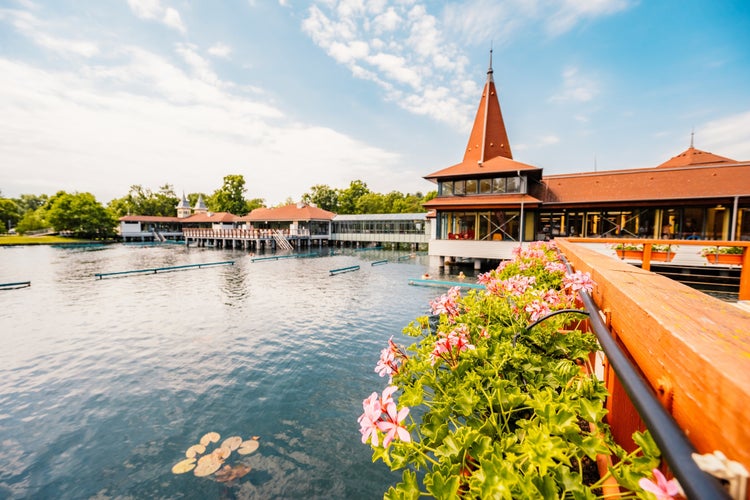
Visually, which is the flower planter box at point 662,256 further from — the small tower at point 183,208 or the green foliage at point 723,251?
the small tower at point 183,208

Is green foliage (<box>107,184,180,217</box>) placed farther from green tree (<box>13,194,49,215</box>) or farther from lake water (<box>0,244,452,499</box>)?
lake water (<box>0,244,452,499</box>)

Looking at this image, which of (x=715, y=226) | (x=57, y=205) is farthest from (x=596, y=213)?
(x=57, y=205)

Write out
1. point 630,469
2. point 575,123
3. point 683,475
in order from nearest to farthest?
point 683,475
point 630,469
point 575,123

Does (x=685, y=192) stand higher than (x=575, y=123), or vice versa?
(x=575, y=123)

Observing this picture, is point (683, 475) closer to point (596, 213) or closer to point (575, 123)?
point (596, 213)

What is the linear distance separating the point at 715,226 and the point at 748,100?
22.0 ft

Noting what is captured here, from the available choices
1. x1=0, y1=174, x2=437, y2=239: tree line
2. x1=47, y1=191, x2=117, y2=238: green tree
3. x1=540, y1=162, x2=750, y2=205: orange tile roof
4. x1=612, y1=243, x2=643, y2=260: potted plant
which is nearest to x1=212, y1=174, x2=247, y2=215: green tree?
x1=0, y1=174, x2=437, y2=239: tree line

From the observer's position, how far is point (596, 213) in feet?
67.1

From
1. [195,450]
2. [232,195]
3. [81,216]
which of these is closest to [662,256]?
[195,450]

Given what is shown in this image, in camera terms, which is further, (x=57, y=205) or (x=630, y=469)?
(x=57, y=205)

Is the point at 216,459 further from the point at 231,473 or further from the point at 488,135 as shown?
the point at 488,135

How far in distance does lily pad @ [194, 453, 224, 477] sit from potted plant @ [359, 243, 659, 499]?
418 centimetres

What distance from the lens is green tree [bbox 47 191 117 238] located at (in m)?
51.5

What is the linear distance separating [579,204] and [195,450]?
20.8m
